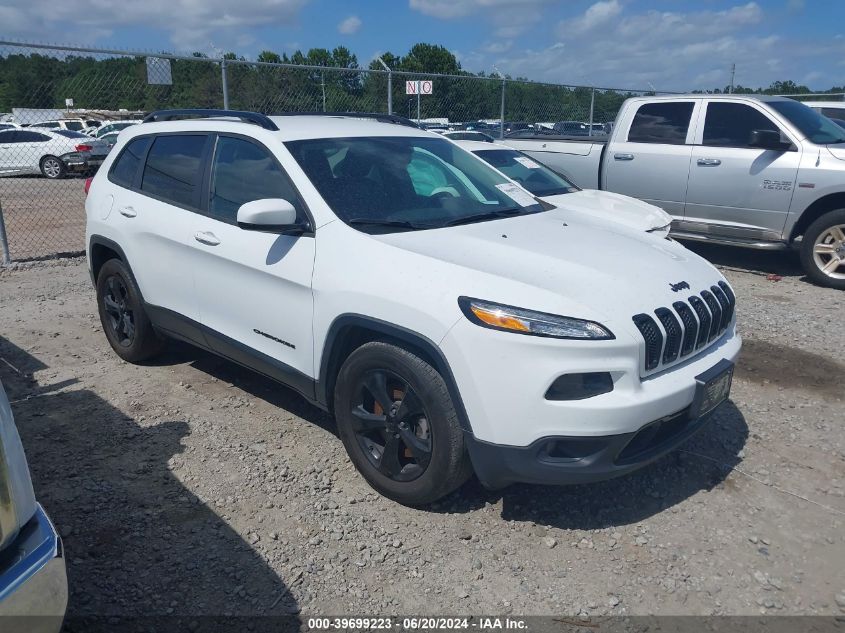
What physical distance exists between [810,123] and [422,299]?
697cm

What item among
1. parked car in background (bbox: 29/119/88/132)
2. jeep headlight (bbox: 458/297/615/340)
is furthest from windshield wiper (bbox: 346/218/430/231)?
parked car in background (bbox: 29/119/88/132)

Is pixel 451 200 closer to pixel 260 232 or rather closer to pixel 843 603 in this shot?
pixel 260 232

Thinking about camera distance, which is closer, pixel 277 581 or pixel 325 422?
pixel 277 581

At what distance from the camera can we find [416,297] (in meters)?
3.10

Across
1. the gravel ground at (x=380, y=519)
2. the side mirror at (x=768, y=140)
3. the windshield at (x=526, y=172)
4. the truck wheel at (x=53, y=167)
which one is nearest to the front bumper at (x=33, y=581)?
the gravel ground at (x=380, y=519)

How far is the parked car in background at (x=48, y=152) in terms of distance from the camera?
20.1 metres

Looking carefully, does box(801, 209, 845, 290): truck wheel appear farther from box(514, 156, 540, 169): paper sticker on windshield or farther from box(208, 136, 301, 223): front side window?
box(208, 136, 301, 223): front side window

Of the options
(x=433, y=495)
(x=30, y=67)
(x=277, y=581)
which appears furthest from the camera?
(x=30, y=67)

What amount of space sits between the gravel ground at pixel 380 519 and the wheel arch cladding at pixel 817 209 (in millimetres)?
3394

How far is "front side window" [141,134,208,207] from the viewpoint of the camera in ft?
14.5

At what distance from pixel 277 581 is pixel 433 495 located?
2.54ft

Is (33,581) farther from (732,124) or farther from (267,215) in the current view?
(732,124)

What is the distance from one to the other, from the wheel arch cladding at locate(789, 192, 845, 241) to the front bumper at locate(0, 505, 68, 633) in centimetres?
784

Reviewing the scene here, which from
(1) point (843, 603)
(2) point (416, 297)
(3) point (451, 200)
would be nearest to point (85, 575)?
(2) point (416, 297)
